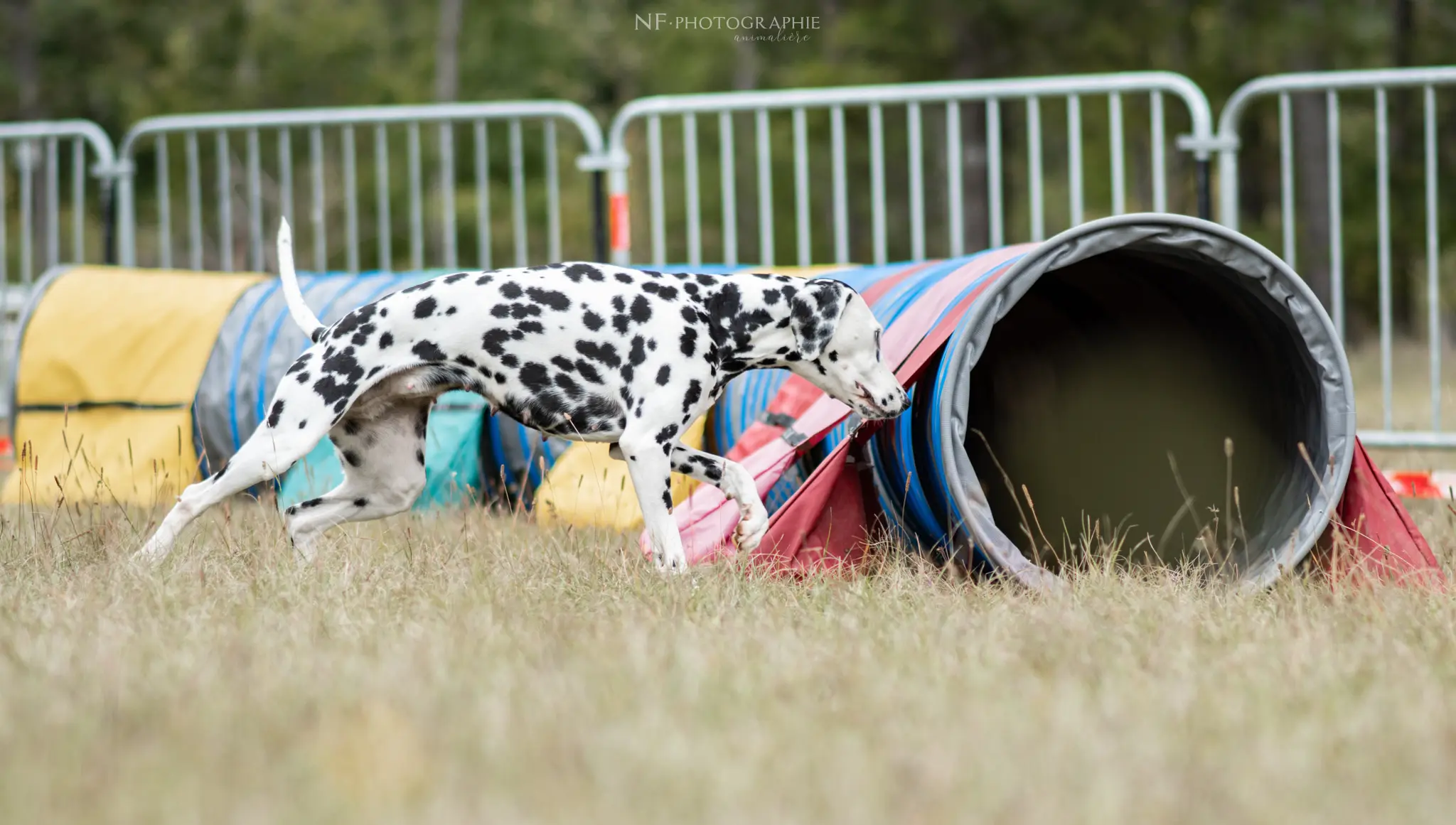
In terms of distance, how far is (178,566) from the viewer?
423cm

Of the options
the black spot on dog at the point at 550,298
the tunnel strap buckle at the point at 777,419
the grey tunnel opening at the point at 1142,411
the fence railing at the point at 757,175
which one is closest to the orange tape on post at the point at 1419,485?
the fence railing at the point at 757,175

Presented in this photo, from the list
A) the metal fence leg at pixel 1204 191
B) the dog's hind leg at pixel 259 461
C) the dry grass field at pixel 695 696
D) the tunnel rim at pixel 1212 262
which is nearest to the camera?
the dry grass field at pixel 695 696

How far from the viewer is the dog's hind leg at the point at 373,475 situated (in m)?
4.62

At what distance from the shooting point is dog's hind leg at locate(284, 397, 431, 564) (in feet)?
15.2

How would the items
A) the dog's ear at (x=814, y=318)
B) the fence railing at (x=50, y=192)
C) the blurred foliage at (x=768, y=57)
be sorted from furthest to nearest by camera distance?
the blurred foliage at (x=768, y=57)
the fence railing at (x=50, y=192)
the dog's ear at (x=814, y=318)

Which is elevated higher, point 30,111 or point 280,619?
point 30,111

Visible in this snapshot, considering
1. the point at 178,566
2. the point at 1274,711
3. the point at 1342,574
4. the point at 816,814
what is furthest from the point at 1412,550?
the point at 178,566

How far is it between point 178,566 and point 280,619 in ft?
2.57

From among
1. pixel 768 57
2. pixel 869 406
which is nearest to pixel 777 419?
pixel 869 406

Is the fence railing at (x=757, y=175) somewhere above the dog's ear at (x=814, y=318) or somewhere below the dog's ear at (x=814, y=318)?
above

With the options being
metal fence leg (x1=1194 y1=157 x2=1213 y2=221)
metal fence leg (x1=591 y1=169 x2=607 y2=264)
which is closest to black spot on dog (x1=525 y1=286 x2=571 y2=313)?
metal fence leg (x1=591 y1=169 x2=607 y2=264)

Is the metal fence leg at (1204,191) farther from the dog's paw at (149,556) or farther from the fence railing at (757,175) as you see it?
the dog's paw at (149,556)

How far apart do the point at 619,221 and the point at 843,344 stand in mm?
3685

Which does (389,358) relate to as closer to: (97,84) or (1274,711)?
(1274,711)
